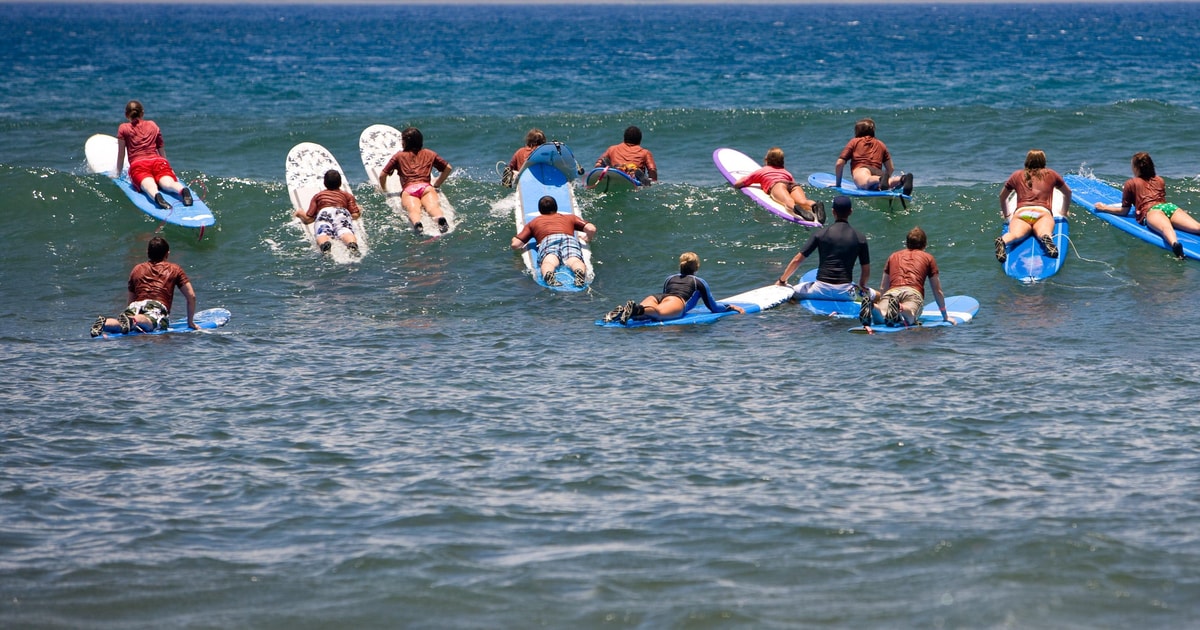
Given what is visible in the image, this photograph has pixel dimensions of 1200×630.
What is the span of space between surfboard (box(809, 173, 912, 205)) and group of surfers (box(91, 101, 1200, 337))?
0.43ft

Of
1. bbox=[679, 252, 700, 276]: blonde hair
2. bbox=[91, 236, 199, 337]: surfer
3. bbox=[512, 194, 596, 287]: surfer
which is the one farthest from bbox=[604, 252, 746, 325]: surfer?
bbox=[91, 236, 199, 337]: surfer

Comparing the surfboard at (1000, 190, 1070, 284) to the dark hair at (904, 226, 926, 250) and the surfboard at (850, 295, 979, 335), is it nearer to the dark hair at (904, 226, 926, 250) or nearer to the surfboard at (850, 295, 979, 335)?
the surfboard at (850, 295, 979, 335)

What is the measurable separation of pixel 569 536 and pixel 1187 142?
789 inches

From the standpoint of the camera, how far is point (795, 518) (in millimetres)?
7273

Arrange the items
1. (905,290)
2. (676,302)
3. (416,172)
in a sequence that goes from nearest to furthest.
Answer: (905,290) < (676,302) < (416,172)

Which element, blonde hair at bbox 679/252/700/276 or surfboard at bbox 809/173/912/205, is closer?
blonde hair at bbox 679/252/700/276

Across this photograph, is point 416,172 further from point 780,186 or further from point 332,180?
point 780,186

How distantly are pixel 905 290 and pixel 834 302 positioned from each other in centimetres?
96

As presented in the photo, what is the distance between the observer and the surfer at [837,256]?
12.4m

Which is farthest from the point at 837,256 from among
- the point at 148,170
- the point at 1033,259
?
the point at 148,170

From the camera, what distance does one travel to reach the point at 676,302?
39.4 ft

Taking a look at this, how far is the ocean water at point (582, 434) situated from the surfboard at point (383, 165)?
261 millimetres

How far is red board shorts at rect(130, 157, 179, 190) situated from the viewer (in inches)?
633

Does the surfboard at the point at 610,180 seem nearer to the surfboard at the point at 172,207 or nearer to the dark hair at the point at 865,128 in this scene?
the dark hair at the point at 865,128
